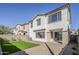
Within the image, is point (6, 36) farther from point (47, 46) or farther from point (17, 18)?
point (47, 46)

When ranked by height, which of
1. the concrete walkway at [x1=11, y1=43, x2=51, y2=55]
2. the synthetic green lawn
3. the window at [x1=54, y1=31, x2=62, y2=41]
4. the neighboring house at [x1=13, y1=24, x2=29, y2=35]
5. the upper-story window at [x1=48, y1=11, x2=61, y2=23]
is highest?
the upper-story window at [x1=48, y1=11, x2=61, y2=23]

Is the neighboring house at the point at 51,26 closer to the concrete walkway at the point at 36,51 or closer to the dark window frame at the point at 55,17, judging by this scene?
the dark window frame at the point at 55,17

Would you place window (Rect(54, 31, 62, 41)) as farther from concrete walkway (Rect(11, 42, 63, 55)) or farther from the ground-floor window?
the ground-floor window

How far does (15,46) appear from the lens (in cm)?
456

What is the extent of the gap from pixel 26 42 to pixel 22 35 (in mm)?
162

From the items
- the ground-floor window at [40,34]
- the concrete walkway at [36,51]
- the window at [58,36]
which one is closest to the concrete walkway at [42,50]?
the concrete walkway at [36,51]

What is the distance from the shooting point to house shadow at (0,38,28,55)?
14.8ft

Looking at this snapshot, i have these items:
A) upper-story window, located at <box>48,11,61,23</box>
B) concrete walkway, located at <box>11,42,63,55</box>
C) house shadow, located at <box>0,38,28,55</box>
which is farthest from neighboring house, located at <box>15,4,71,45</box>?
house shadow, located at <box>0,38,28,55</box>

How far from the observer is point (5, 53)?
450 centimetres

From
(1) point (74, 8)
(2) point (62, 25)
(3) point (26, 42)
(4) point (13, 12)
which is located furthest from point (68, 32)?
(4) point (13, 12)

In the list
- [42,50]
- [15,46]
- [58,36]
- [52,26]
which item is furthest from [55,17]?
[15,46]

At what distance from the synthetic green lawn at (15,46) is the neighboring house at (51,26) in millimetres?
183

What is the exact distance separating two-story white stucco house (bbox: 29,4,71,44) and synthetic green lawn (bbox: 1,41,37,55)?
183 millimetres

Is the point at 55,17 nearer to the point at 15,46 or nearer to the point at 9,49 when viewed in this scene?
the point at 15,46
